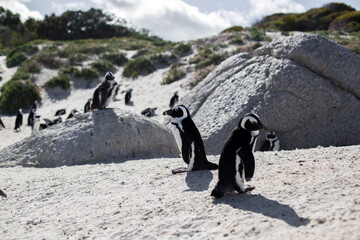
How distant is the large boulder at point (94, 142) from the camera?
6926 millimetres

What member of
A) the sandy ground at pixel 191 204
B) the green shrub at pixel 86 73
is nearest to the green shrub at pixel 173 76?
the green shrub at pixel 86 73

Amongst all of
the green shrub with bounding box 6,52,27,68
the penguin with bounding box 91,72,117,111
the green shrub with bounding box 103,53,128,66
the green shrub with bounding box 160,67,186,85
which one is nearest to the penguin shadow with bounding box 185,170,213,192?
the penguin with bounding box 91,72,117,111

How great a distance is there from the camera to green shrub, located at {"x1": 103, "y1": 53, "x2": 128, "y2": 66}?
2454cm

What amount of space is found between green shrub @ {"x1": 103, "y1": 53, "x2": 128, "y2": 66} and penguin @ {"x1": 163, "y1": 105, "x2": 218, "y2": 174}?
19836 millimetres

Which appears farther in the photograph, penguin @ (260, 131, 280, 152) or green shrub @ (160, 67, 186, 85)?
green shrub @ (160, 67, 186, 85)

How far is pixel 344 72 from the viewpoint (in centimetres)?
775

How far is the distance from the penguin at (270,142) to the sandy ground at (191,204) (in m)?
1.84

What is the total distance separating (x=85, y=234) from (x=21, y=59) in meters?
24.2

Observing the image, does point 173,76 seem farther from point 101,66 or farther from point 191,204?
point 191,204

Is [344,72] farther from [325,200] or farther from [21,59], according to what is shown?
[21,59]

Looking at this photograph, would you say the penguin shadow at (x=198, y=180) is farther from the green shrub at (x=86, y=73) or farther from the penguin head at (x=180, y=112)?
the green shrub at (x=86, y=73)

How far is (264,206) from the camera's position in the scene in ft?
11.6

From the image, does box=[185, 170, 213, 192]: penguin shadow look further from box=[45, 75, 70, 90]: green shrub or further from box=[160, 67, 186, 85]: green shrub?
box=[45, 75, 70, 90]: green shrub

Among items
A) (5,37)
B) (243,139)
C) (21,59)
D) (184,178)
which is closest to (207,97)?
(184,178)
